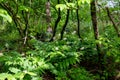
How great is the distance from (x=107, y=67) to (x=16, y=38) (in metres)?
4.07

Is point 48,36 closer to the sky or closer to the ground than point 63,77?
closer to the sky

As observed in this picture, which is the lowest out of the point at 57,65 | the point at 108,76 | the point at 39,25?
the point at 108,76

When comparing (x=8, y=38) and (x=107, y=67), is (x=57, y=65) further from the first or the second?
(x=8, y=38)

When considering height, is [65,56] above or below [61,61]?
above

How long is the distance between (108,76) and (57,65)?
132 cm

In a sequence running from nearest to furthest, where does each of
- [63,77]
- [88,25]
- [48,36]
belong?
[63,77] → [48,36] → [88,25]

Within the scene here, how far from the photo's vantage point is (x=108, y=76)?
5680 mm

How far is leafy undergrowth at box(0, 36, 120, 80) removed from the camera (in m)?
4.53

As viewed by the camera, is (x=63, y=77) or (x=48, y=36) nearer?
(x=63, y=77)

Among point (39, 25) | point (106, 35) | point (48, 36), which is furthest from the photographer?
point (39, 25)

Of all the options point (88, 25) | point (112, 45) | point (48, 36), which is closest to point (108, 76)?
point (112, 45)

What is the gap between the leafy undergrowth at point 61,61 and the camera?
4.53 meters

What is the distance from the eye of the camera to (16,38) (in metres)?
8.84

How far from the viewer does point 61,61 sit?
204 inches
